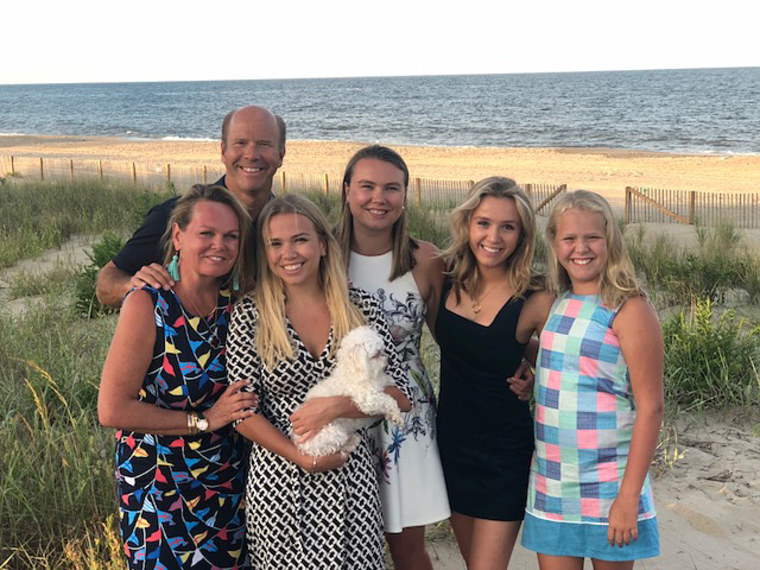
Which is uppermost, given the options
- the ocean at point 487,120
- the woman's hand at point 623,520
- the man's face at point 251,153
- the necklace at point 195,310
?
the ocean at point 487,120

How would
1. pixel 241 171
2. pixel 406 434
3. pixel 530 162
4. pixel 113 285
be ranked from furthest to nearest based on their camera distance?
pixel 530 162 < pixel 241 171 < pixel 113 285 < pixel 406 434

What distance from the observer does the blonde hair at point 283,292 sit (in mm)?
2668

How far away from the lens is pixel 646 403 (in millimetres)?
2750

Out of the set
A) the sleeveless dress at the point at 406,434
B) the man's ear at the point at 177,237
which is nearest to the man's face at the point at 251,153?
the sleeveless dress at the point at 406,434

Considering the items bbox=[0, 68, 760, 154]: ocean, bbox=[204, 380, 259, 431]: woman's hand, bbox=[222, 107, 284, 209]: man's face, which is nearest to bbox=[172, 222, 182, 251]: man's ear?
bbox=[204, 380, 259, 431]: woman's hand

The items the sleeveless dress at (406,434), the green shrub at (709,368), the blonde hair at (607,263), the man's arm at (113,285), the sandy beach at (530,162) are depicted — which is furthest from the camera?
the sandy beach at (530,162)

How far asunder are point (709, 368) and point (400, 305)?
3.46m

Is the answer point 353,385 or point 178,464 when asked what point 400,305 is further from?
point 178,464

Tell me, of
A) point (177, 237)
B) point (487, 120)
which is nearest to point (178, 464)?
point (177, 237)

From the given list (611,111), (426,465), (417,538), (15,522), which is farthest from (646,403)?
(611,111)

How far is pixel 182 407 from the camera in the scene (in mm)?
2738

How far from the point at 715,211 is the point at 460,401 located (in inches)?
577

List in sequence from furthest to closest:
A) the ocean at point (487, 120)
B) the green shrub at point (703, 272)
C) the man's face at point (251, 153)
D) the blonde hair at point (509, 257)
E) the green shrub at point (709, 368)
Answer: the ocean at point (487, 120), the green shrub at point (703, 272), the green shrub at point (709, 368), the man's face at point (251, 153), the blonde hair at point (509, 257)

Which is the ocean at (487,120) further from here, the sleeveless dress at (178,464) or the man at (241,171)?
the sleeveless dress at (178,464)
